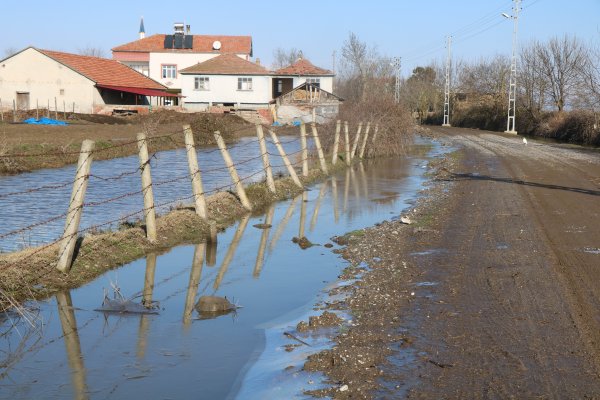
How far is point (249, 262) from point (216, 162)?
19213 mm

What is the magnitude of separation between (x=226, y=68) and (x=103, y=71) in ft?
42.1

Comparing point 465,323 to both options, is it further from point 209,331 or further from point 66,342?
point 66,342

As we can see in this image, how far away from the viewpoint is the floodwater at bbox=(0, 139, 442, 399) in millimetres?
5844

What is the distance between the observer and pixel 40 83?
61.8 meters

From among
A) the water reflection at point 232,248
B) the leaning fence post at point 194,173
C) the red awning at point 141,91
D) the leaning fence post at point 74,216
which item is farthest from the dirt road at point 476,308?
the red awning at point 141,91

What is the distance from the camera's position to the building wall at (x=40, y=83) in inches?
2409

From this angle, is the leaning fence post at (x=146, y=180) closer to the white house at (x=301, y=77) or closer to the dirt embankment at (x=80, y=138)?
the dirt embankment at (x=80, y=138)

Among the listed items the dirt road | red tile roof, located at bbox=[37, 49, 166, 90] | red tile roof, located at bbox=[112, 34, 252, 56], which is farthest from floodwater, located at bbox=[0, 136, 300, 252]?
red tile roof, located at bbox=[112, 34, 252, 56]

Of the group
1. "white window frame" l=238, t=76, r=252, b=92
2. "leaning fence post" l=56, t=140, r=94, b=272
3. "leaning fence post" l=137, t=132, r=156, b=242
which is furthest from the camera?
"white window frame" l=238, t=76, r=252, b=92

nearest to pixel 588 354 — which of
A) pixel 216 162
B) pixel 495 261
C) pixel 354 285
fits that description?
pixel 354 285

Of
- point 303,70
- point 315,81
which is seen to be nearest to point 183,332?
point 315,81

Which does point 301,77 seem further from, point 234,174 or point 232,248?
point 232,248

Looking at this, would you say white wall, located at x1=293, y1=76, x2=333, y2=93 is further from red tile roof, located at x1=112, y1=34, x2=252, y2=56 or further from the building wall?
the building wall

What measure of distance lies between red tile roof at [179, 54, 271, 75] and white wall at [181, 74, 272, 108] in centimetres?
43
